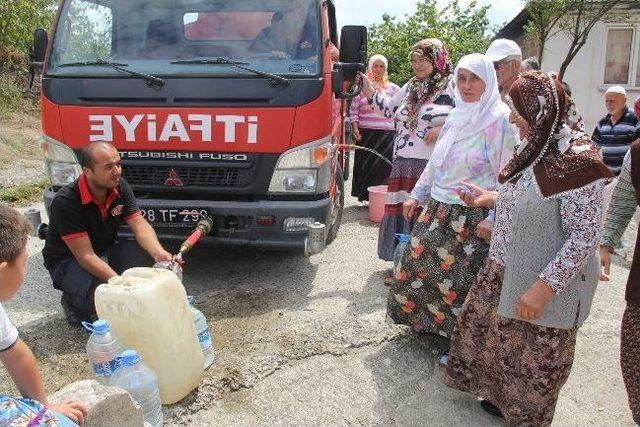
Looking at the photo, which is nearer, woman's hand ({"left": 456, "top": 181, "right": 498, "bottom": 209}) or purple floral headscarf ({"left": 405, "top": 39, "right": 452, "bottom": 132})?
woman's hand ({"left": 456, "top": 181, "right": 498, "bottom": 209})

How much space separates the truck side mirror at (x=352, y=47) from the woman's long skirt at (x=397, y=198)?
2.27 ft

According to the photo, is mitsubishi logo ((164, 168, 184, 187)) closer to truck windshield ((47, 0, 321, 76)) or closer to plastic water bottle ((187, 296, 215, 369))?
truck windshield ((47, 0, 321, 76))

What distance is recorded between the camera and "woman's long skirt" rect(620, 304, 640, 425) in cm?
229

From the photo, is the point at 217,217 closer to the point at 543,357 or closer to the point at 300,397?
the point at 300,397

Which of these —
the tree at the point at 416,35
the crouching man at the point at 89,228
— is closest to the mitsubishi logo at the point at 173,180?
the crouching man at the point at 89,228

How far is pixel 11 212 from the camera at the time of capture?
1670 mm

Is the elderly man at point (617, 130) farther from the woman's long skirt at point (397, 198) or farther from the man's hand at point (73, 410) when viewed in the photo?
the man's hand at point (73, 410)

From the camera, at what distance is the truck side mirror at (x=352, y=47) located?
3.90 metres

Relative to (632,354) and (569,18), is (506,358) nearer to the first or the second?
(632,354)

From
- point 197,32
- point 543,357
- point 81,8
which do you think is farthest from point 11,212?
point 81,8

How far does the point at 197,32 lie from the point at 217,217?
1.29 meters

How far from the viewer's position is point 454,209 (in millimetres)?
2879

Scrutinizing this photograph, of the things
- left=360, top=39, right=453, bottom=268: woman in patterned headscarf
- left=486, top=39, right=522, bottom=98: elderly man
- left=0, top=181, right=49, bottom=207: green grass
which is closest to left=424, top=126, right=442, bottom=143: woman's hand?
left=360, top=39, right=453, bottom=268: woman in patterned headscarf

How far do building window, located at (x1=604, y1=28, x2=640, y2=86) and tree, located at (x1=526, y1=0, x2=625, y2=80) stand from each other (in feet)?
2.19
